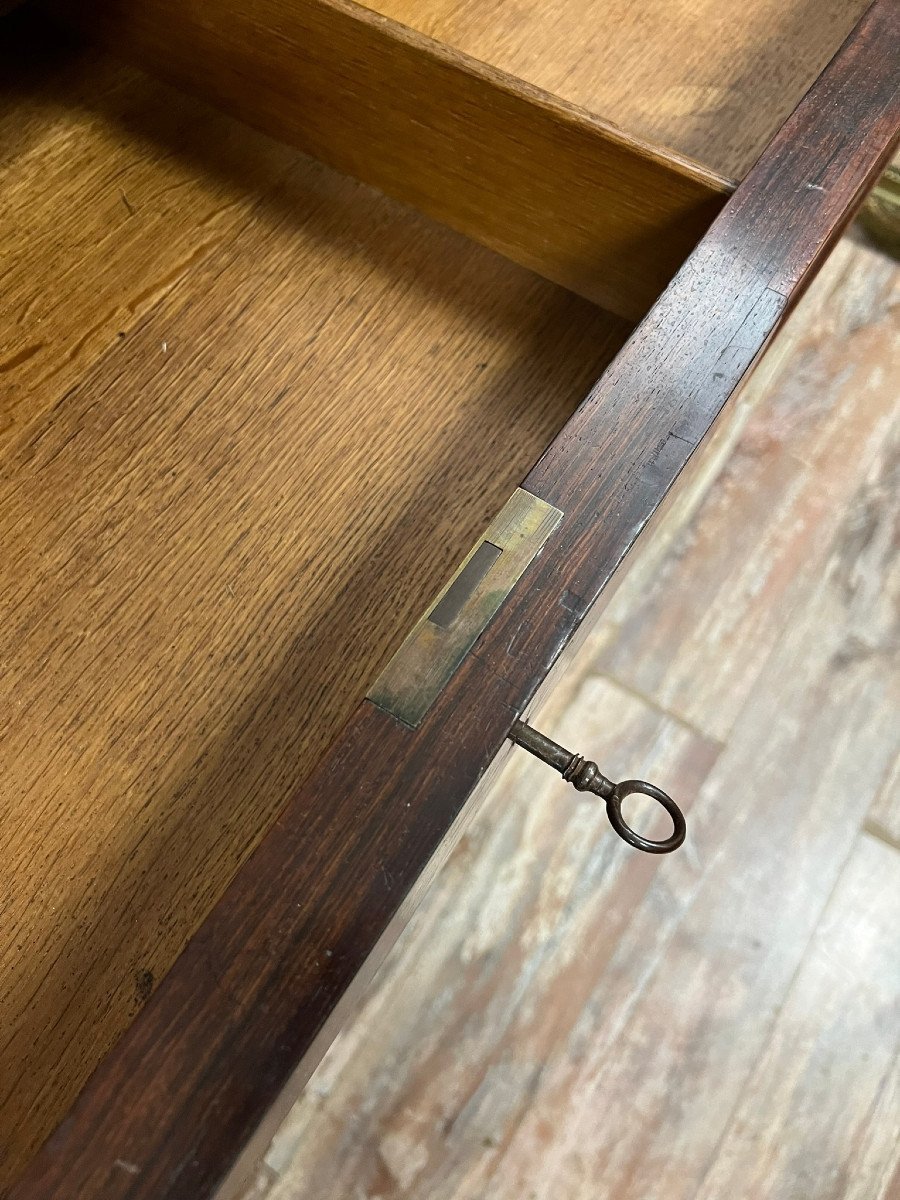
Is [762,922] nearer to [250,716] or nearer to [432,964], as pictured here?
[432,964]

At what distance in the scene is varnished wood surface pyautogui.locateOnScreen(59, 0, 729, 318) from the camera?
2.40 ft

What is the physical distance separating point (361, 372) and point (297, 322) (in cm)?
8

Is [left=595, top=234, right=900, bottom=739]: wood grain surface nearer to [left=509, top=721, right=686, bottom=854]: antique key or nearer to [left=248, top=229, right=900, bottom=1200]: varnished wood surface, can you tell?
[left=248, top=229, right=900, bottom=1200]: varnished wood surface

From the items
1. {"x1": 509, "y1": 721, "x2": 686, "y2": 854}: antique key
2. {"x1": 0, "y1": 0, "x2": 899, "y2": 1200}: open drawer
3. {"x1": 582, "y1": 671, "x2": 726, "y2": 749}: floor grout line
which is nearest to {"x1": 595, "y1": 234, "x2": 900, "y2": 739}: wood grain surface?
{"x1": 582, "y1": 671, "x2": 726, "y2": 749}: floor grout line

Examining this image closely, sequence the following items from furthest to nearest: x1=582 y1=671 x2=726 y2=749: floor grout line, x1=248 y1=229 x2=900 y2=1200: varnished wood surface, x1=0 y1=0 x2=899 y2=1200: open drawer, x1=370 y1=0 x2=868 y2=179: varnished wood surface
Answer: x1=582 y1=671 x2=726 y2=749: floor grout line < x1=248 y1=229 x2=900 y2=1200: varnished wood surface < x1=370 y1=0 x2=868 y2=179: varnished wood surface < x1=0 y1=0 x2=899 y2=1200: open drawer

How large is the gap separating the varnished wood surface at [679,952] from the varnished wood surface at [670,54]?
23.7 inches

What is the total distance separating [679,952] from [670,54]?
3.16 ft

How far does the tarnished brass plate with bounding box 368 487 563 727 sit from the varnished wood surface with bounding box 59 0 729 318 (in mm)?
325

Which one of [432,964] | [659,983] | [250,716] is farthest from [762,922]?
[250,716]

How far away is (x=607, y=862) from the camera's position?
1188 mm

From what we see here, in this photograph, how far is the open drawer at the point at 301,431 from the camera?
0.48 metres

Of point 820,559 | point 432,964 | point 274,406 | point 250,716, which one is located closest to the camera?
point 250,716

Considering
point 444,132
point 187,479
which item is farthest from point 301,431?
point 444,132

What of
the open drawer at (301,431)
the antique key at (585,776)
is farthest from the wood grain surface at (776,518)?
the antique key at (585,776)
